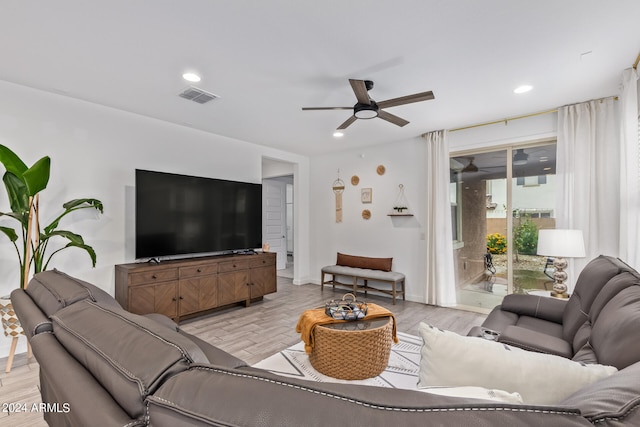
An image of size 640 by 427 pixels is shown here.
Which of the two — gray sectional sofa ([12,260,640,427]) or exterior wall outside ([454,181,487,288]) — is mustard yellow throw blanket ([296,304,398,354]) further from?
exterior wall outside ([454,181,487,288])

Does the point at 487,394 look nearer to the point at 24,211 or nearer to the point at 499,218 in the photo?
the point at 24,211

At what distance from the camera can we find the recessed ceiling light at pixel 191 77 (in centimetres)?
279

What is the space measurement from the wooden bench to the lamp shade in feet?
7.16

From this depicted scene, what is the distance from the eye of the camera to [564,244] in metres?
2.88

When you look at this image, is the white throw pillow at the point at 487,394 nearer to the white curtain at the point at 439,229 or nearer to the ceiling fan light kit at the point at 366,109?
the ceiling fan light kit at the point at 366,109

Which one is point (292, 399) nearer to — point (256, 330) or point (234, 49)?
point (234, 49)

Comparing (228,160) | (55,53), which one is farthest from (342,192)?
(55,53)

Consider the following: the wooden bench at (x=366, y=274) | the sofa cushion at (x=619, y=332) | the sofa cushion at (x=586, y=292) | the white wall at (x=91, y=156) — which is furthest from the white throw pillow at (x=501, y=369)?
the white wall at (x=91, y=156)

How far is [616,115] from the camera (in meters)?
3.34

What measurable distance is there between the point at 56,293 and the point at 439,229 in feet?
14.4

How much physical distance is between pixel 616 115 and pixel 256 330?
471 cm

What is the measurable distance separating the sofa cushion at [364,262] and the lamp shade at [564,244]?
2466mm

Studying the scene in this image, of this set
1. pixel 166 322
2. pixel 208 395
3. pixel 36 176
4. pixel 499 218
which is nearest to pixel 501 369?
pixel 208 395

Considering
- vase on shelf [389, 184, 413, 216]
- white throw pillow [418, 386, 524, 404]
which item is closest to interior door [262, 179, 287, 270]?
vase on shelf [389, 184, 413, 216]
